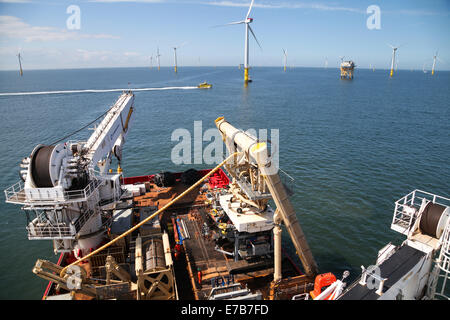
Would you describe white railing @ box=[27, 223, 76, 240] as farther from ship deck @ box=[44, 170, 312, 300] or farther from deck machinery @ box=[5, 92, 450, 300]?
ship deck @ box=[44, 170, 312, 300]

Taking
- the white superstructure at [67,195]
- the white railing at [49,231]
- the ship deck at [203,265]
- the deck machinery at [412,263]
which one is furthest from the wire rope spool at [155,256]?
the deck machinery at [412,263]

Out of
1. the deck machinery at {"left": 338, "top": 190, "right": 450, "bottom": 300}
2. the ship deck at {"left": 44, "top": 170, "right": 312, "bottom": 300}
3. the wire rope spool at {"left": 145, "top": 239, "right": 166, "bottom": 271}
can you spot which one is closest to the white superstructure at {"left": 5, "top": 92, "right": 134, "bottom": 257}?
the ship deck at {"left": 44, "top": 170, "right": 312, "bottom": 300}

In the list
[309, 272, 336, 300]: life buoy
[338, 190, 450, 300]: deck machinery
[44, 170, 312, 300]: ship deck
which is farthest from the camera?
[44, 170, 312, 300]: ship deck

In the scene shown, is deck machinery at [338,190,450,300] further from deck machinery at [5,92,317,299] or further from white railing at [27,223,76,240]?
white railing at [27,223,76,240]

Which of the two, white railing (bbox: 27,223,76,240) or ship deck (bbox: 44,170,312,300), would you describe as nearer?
ship deck (bbox: 44,170,312,300)

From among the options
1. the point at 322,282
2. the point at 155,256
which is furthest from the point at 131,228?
the point at 322,282

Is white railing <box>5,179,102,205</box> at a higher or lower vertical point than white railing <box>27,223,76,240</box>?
higher

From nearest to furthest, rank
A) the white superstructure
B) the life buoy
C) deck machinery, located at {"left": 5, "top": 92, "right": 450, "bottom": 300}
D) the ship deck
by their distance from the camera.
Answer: deck machinery, located at {"left": 5, "top": 92, "right": 450, "bottom": 300} → the life buoy → the white superstructure → the ship deck

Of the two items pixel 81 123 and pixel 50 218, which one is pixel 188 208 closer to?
pixel 50 218

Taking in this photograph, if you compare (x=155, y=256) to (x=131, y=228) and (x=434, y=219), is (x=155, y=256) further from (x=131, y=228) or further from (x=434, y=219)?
(x=434, y=219)

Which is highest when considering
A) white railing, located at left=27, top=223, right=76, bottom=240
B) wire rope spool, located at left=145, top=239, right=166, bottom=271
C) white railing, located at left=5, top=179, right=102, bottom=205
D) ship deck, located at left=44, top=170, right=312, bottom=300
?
white railing, located at left=5, top=179, right=102, bottom=205
